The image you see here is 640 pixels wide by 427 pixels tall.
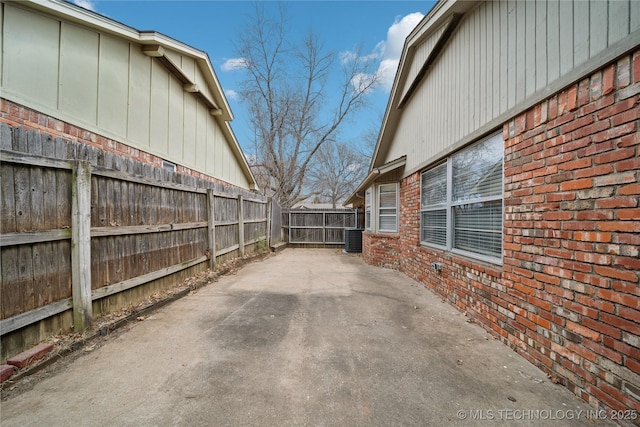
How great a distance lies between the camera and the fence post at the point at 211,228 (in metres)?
5.97

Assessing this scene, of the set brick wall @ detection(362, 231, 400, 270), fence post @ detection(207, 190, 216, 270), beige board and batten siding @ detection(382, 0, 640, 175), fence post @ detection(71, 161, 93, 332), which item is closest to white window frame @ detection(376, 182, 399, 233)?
brick wall @ detection(362, 231, 400, 270)

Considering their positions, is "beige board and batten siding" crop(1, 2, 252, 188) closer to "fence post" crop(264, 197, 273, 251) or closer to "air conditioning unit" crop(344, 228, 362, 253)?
"fence post" crop(264, 197, 273, 251)

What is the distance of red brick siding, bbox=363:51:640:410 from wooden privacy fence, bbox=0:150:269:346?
15.5 ft

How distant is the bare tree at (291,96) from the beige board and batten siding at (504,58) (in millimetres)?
13215

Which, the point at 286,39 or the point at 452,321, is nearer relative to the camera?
the point at 452,321

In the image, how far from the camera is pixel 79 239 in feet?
9.44

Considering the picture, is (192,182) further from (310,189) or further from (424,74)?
(310,189)

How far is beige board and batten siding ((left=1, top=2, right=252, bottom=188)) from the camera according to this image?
3.67m

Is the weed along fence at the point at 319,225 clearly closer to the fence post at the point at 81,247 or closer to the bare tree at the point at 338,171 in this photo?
the fence post at the point at 81,247

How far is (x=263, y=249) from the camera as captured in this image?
984 cm

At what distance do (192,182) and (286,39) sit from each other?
15675mm

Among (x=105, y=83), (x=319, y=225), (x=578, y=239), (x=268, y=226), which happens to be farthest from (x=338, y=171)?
(x=578, y=239)

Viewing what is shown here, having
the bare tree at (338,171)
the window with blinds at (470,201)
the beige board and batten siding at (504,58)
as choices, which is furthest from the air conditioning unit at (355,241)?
the bare tree at (338,171)

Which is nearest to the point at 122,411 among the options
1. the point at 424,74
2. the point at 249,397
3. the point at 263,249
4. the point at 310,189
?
the point at 249,397
